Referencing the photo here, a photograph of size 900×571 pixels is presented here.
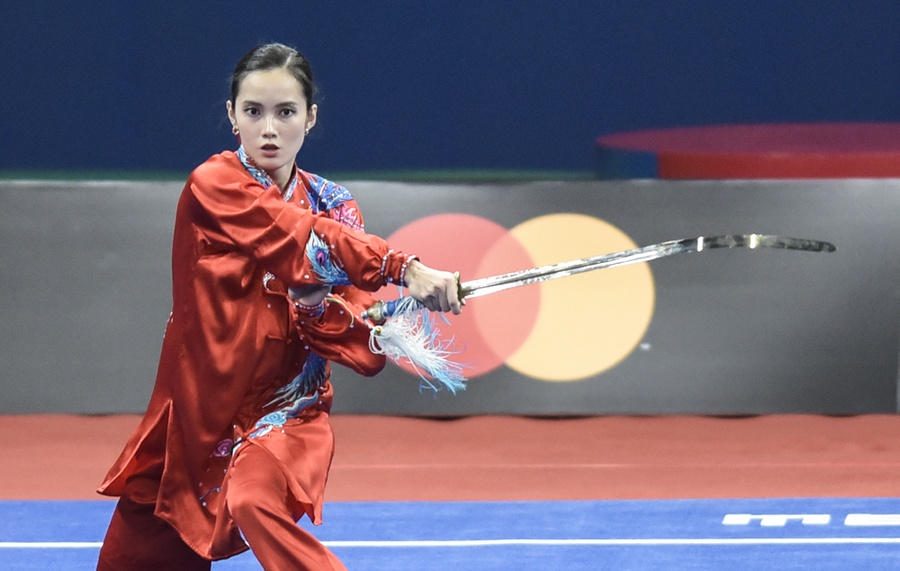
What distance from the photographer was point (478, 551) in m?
5.34

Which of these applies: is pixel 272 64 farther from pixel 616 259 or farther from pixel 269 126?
pixel 616 259

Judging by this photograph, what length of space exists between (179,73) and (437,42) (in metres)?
2.21

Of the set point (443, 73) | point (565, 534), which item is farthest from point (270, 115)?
point (443, 73)

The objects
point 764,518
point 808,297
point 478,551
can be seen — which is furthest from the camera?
point 808,297

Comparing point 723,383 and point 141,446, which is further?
point 723,383

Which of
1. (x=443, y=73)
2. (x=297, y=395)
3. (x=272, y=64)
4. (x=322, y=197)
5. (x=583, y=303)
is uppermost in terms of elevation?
(x=272, y=64)

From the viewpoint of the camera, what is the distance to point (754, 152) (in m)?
9.12

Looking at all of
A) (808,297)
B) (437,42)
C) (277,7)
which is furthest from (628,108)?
(808,297)

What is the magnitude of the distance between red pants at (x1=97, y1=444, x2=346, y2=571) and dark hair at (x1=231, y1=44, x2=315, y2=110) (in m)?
0.82

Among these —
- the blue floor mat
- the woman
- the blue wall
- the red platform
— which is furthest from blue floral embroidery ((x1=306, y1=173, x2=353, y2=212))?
the blue wall

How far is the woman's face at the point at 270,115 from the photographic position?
3.42 m

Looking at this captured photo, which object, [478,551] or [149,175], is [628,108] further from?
[478,551]

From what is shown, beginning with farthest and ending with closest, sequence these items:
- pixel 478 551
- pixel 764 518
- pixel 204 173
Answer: pixel 764 518
pixel 478 551
pixel 204 173

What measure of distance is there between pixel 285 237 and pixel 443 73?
383 inches
